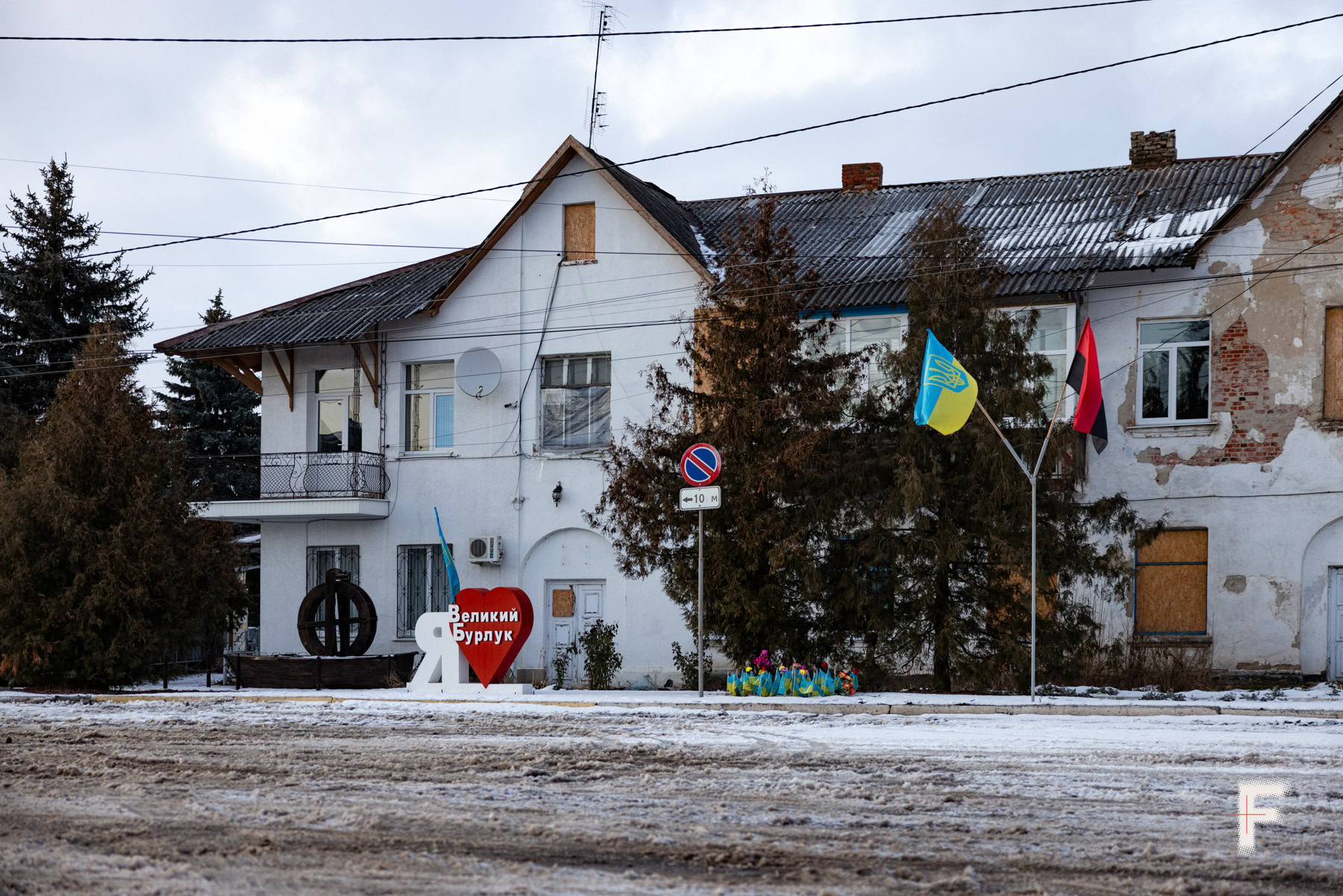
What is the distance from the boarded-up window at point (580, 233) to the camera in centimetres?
2648

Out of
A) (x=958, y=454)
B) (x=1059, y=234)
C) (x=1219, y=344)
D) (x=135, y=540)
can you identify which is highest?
(x=1059, y=234)

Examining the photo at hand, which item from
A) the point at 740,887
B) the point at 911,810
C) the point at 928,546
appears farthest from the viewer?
the point at 928,546

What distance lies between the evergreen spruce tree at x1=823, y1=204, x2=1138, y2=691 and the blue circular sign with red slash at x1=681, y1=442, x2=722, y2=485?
7.51ft

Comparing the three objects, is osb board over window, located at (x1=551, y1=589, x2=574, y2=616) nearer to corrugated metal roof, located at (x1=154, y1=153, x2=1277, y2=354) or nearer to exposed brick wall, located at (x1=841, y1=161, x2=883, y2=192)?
corrugated metal roof, located at (x1=154, y1=153, x2=1277, y2=354)

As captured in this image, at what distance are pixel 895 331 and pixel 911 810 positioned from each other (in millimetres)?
16379

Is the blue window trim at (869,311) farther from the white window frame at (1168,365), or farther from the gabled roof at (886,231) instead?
the white window frame at (1168,365)

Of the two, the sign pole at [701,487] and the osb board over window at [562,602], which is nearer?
the sign pole at [701,487]

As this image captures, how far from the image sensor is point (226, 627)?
77.1ft

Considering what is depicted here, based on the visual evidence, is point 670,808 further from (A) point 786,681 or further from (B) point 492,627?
(B) point 492,627

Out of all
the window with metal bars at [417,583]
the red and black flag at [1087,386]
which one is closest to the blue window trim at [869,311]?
the red and black flag at [1087,386]

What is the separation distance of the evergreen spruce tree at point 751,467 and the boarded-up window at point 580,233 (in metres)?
6.99

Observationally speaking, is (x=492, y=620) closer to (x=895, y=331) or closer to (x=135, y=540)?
(x=135, y=540)

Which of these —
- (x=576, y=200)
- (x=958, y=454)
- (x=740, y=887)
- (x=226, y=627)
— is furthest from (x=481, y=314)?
(x=740, y=887)

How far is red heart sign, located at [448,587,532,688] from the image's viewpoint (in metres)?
18.9
